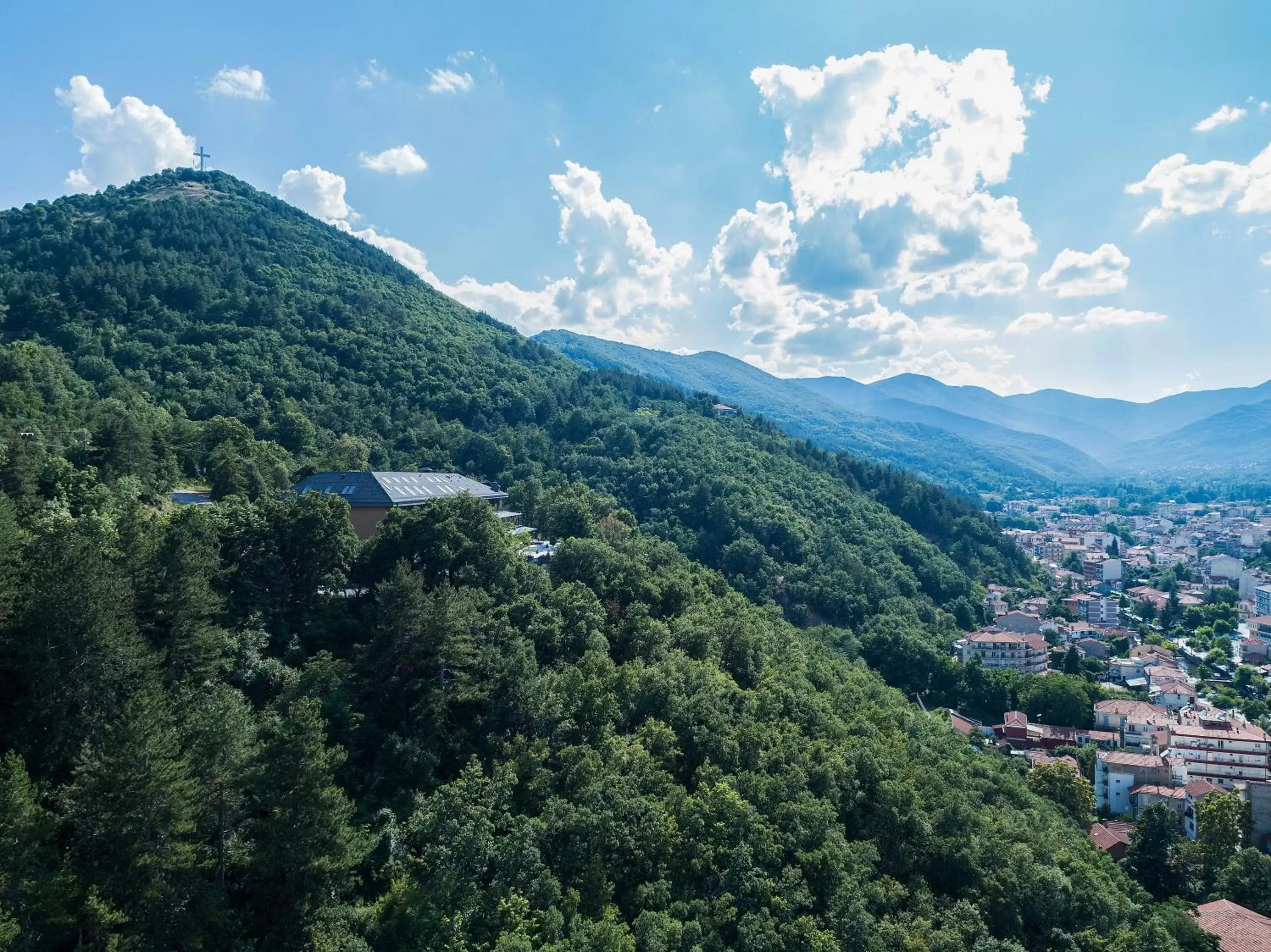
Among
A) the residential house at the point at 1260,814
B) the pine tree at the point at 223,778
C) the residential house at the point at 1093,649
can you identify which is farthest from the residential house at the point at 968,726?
the pine tree at the point at 223,778

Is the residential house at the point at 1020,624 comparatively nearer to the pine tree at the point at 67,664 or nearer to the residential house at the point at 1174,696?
the residential house at the point at 1174,696

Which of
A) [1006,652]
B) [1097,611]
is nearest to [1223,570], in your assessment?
[1097,611]

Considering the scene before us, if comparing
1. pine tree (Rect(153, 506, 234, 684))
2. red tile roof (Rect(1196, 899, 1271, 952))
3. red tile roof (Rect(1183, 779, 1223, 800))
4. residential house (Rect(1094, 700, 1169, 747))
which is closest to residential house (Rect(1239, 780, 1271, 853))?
red tile roof (Rect(1183, 779, 1223, 800))

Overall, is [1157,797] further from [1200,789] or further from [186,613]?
[186,613]

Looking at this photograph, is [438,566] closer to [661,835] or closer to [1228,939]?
[661,835]

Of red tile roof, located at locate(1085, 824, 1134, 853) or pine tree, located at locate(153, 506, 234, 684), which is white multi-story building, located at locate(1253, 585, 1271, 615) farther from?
pine tree, located at locate(153, 506, 234, 684)

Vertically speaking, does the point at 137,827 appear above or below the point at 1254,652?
above
